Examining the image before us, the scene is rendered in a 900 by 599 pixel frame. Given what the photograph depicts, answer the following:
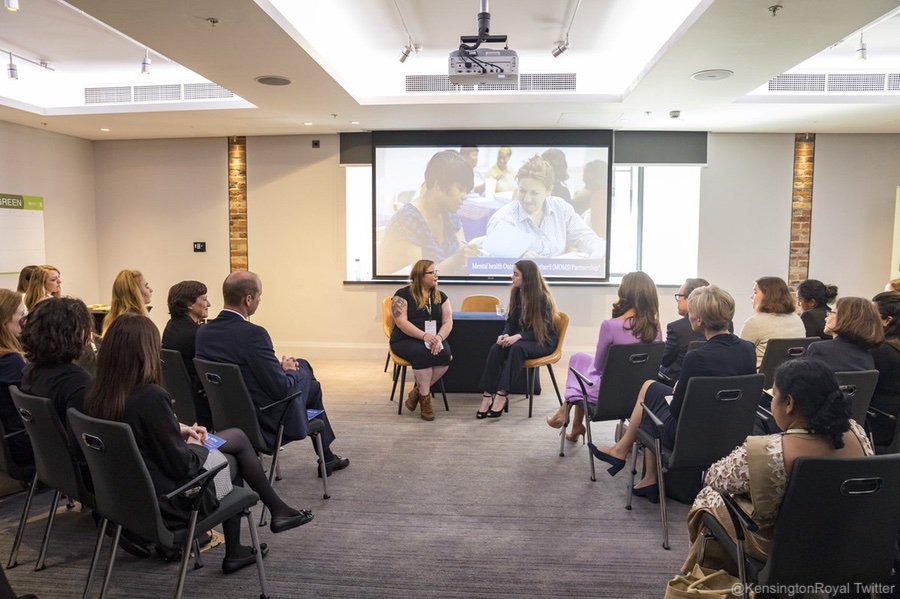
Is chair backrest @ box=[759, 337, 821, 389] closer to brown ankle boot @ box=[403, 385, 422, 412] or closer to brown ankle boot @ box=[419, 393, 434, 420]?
brown ankle boot @ box=[419, 393, 434, 420]

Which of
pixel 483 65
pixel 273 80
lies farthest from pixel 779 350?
pixel 273 80

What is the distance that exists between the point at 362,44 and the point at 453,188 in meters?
→ 2.34

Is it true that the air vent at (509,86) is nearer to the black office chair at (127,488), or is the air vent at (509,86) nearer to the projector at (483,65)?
the projector at (483,65)

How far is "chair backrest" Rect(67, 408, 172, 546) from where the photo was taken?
195cm

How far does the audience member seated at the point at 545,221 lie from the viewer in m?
7.53

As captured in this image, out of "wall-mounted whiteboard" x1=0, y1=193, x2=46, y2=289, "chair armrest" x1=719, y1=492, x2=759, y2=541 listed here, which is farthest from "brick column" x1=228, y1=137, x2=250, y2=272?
"chair armrest" x1=719, y1=492, x2=759, y2=541

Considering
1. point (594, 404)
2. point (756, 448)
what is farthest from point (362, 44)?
point (756, 448)

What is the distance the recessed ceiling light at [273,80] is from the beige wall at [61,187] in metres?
3.81

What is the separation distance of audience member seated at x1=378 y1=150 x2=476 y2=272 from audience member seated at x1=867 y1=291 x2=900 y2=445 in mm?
4952

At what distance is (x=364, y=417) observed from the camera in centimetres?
514

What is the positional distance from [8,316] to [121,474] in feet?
4.90

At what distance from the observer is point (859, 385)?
288cm

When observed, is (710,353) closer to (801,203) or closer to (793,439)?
(793,439)

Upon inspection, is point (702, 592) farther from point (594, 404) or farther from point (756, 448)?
point (594, 404)
